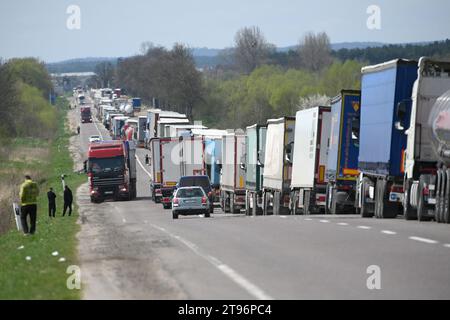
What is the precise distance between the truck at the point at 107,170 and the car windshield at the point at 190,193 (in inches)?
846

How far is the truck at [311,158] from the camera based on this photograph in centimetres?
3700

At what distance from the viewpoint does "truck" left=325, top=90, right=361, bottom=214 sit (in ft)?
113

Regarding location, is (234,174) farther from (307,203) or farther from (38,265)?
(38,265)

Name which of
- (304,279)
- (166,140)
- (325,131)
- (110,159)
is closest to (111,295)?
(304,279)

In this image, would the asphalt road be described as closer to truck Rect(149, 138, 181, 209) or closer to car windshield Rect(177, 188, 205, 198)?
car windshield Rect(177, 188, 205, 198)

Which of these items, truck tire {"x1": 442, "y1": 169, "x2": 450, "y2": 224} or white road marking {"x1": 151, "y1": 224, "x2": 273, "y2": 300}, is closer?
white road marking {"x1": 151, "y1": 224, "x2": 273, "y2": 300}

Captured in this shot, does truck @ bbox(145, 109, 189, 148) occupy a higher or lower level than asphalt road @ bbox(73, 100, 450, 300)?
lower

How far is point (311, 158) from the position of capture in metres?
37.7

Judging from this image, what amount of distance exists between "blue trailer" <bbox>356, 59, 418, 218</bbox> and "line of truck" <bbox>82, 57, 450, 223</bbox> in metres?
0.03

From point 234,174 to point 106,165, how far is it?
14.6 meters

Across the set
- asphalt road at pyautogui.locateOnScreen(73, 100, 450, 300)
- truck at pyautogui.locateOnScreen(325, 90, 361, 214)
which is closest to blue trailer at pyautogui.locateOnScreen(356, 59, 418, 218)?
truck at pyautogui.locateOnScreen(325, 90, 361, 214)

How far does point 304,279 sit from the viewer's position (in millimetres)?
14453

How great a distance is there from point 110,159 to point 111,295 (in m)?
48.8
